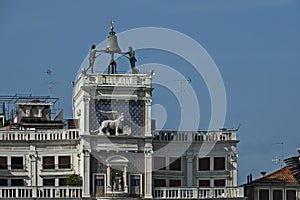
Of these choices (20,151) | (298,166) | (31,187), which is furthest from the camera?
(20,151)

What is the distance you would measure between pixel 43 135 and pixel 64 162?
2829 millimetres

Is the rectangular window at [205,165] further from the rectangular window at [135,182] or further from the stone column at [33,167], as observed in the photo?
the stone column at [33,167]

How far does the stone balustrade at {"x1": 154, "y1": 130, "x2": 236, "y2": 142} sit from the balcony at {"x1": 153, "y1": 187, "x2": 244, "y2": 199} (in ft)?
15.4

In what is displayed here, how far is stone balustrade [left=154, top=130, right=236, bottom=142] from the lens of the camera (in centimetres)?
7388

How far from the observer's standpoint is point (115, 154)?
231 ft

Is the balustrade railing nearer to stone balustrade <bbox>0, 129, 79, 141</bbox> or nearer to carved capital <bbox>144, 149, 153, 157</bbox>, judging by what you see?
stone balustrade <bbox>0, 129, 79, 141</bbox>

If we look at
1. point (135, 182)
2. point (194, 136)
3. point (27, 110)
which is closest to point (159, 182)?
point (135, 182)

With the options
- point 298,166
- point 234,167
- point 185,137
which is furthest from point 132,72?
point 298,166

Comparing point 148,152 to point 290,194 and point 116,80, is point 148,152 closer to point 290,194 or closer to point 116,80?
point 116,80

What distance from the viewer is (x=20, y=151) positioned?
A: 72.8 meters

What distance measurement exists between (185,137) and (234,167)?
15.8 feet

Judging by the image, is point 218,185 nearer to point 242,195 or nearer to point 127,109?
point 242,195

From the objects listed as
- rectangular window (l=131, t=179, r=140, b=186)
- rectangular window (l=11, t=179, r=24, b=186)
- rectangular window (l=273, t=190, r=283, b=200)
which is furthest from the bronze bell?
rectangular window (l=273, t=190, r=283, b=200)

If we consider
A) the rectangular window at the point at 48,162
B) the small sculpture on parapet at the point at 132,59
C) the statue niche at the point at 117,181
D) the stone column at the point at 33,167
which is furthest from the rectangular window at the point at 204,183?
the stone column at the point at 33,167
